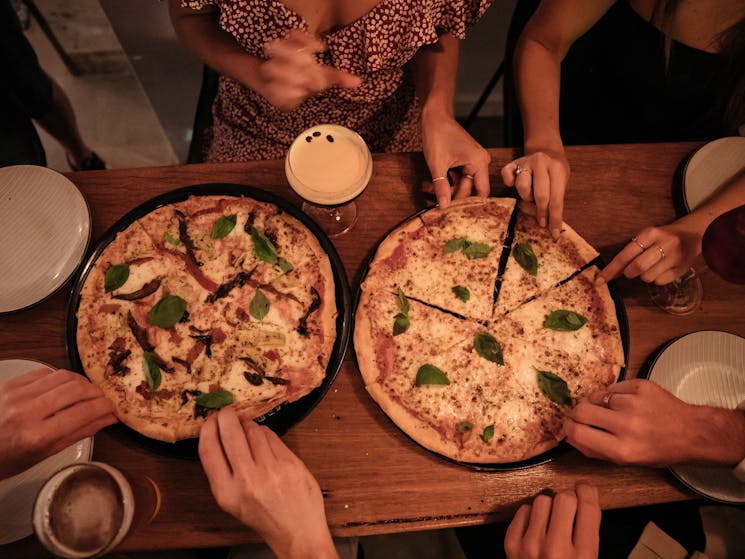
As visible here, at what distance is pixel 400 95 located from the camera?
8.00ft

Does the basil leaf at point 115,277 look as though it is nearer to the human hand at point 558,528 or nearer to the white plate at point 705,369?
the human hand at point 558,528

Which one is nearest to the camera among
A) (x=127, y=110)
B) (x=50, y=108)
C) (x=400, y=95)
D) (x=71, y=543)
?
(x=71, y=543)

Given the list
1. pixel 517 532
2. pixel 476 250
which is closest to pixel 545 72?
pixel 476 250

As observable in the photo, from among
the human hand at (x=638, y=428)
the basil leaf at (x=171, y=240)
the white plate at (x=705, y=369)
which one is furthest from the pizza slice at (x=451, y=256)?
the basil leaf at (x=171, y=240)

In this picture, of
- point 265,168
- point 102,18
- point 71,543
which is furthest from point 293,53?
point 102,18

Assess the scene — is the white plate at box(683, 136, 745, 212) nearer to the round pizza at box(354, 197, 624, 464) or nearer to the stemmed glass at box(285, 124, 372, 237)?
the round pizza at box(354, 197, 624, 464)

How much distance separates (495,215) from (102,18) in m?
3.64

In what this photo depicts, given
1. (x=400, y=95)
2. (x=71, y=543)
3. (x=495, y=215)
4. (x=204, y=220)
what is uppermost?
(x=400, y=95)

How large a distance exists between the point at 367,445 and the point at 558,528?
647 mm

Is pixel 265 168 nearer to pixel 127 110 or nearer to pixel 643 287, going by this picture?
pixel 643 287

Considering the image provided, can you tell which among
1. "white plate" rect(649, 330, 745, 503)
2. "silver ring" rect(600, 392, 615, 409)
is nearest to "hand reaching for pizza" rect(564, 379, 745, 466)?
"silver ring" rect(600, 392, 615, 409)

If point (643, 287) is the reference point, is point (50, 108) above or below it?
below

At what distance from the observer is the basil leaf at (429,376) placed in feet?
5.65

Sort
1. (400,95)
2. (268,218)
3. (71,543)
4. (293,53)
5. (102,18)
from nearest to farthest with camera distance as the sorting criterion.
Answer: (71,543) → (293,53) → (268,218) → (400,95) → (102,18)
